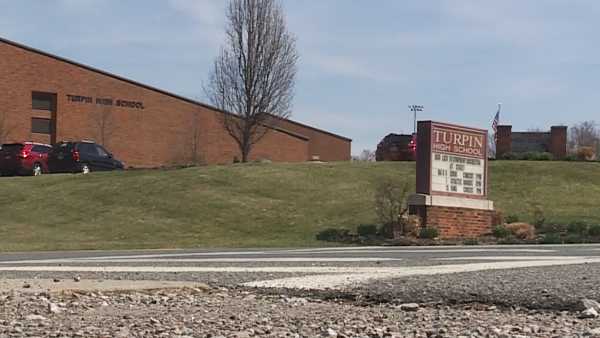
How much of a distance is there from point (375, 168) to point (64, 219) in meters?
11.7

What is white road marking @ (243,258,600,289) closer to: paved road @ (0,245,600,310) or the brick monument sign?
paved road @ (0,245,600,310)

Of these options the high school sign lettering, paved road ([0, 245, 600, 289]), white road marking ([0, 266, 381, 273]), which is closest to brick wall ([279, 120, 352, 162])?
the high school sign lettering

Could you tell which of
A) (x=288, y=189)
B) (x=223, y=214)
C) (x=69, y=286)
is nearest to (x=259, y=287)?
(x=69, y=286)

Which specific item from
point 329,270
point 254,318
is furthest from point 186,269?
point 254,318

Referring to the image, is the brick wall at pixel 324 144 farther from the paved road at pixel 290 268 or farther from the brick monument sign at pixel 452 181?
the paved road at pixel 290 268

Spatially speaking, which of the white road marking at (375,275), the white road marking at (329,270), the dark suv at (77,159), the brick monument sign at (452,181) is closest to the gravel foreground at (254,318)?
the white road marking at (375,275)

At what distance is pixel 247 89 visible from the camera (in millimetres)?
40000

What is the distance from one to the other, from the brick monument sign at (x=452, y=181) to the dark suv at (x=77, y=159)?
1837cm

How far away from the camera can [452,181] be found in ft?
74.8

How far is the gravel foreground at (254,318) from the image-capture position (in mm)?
6203

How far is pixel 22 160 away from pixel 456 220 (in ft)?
69.1

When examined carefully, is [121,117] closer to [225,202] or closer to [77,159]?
[77,159]

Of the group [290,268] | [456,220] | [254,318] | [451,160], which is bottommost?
[254,318]

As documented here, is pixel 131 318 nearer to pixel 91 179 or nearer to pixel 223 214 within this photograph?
pixel 223 214
